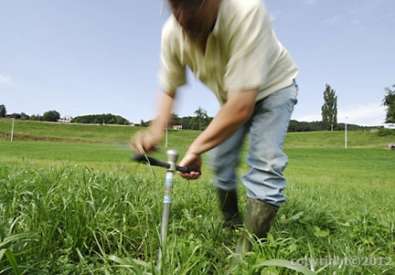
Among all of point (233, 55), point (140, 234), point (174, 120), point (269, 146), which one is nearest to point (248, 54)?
point (233, 55)

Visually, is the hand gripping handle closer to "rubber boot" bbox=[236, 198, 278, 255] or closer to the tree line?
"rubber boot" bbox=[236, 198, 278, 255]

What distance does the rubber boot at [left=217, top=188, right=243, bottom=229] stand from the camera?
Result: 282 cm

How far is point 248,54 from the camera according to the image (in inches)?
77.8

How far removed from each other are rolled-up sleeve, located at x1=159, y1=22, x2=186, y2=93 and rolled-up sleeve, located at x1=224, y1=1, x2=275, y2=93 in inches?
18.9

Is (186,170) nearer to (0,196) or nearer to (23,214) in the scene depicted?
(23,214)

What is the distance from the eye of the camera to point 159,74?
102 inches

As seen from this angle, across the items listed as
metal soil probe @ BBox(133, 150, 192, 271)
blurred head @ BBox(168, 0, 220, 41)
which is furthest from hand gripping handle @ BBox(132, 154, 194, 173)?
blurred head @ BBox(168, 0, 220, 41)

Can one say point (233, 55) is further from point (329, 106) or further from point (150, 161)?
point (329, 106)

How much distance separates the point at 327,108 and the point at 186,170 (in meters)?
95.2

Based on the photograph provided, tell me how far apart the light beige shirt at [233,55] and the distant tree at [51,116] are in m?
78.2

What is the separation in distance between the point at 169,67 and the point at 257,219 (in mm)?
999

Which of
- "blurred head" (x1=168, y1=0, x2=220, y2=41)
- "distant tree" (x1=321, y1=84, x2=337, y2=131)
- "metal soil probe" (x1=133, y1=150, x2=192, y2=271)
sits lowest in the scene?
"metal soil probe" (x1=133, y1=150, x2=192, y2=271)

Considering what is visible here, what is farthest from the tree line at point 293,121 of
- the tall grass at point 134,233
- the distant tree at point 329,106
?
the tall grass at point 134,233

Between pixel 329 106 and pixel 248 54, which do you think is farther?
pixel 329 106
